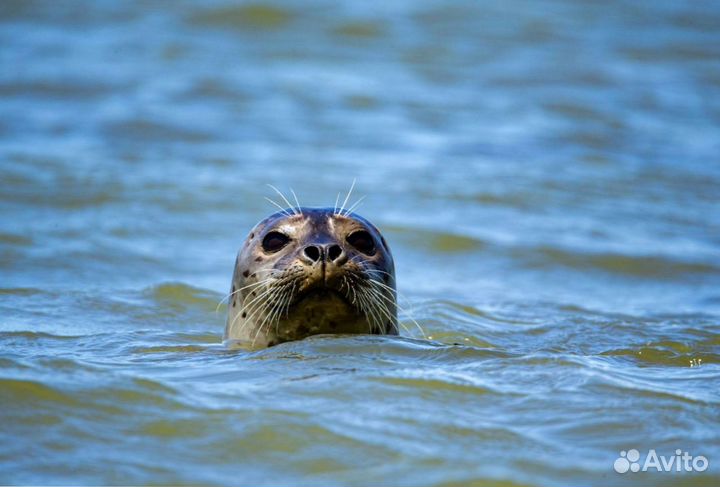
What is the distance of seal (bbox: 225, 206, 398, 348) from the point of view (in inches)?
208

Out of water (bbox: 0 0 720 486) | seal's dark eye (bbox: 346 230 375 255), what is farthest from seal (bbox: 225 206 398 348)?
water (bbox: 0 0 720 486)

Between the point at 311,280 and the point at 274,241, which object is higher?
the point at 274,241

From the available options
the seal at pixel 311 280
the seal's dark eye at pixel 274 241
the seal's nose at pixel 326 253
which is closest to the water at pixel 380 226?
the seal at pixel 311 280

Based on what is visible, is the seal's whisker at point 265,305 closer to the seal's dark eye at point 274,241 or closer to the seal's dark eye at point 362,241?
the seal's dark eye at point 274,241

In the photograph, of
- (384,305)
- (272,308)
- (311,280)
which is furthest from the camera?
(384,305)

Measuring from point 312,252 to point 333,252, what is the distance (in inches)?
3.7

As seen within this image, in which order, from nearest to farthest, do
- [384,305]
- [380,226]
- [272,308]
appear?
1. [272,308]
2. [384,305]
3. [380,226]

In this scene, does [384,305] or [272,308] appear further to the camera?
[384,305]

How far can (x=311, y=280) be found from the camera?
5.23 meters

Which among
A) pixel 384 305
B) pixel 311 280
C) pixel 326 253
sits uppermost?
pixel 326 253

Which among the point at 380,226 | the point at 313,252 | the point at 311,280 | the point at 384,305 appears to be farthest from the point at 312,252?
the point at 380,226

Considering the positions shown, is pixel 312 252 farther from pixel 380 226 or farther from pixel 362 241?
pixel 380 226

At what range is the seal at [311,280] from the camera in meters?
5.27

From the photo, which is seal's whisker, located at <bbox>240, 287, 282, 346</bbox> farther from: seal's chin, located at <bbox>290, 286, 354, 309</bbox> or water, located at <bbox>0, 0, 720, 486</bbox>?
water, located at <bbox>0, 0, 720, 486</bbox>
